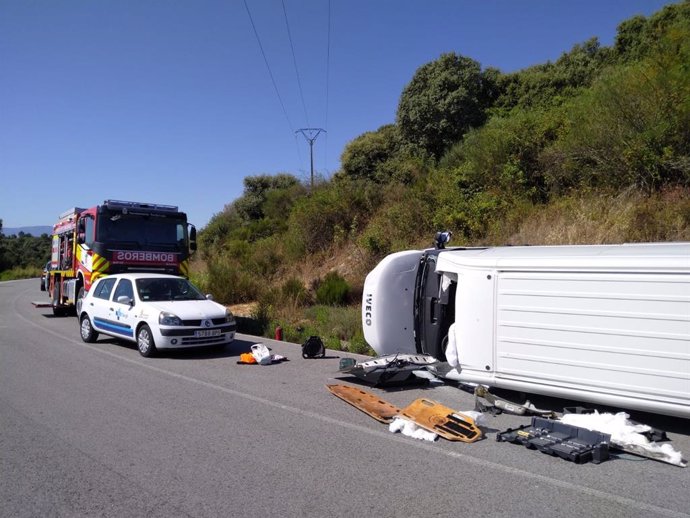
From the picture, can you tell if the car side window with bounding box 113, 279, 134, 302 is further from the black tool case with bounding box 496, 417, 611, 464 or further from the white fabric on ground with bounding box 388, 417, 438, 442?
the black tool case with bounding box 496, 417, 611, 464

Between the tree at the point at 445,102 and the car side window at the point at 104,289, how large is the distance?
15254 millimetres

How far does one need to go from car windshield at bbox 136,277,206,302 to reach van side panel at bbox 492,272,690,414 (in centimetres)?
738

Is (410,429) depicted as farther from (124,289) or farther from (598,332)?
(124,289)

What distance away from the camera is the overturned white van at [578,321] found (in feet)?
18.9

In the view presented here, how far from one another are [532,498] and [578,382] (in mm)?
2262

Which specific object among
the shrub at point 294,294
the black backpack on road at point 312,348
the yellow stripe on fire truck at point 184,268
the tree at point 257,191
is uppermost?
the tree at point 257,191

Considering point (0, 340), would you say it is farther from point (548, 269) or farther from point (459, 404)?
point (548, 269)

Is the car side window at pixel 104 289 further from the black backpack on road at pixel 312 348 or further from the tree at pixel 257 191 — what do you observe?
the tree at pixel 257 191

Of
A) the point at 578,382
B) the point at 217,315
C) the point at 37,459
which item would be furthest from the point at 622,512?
the point at 217,315

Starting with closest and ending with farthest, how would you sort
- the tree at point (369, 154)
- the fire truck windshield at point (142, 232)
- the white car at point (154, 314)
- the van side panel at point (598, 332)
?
the van side panel at point (598, 332) → the white car at point (154, 314) → the fire truck windshield at point (142, 232) → the tree at point (369, 154)

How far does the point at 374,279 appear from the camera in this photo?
30.4 ft

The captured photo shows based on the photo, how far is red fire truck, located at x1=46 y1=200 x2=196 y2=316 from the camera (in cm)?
1516

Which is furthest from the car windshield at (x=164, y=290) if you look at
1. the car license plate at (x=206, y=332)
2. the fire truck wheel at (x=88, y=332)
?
the fire truck wheel at (x=88, y=332)

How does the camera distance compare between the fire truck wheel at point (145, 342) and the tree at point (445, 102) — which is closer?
the fire truck wheel at point (145, 342)
